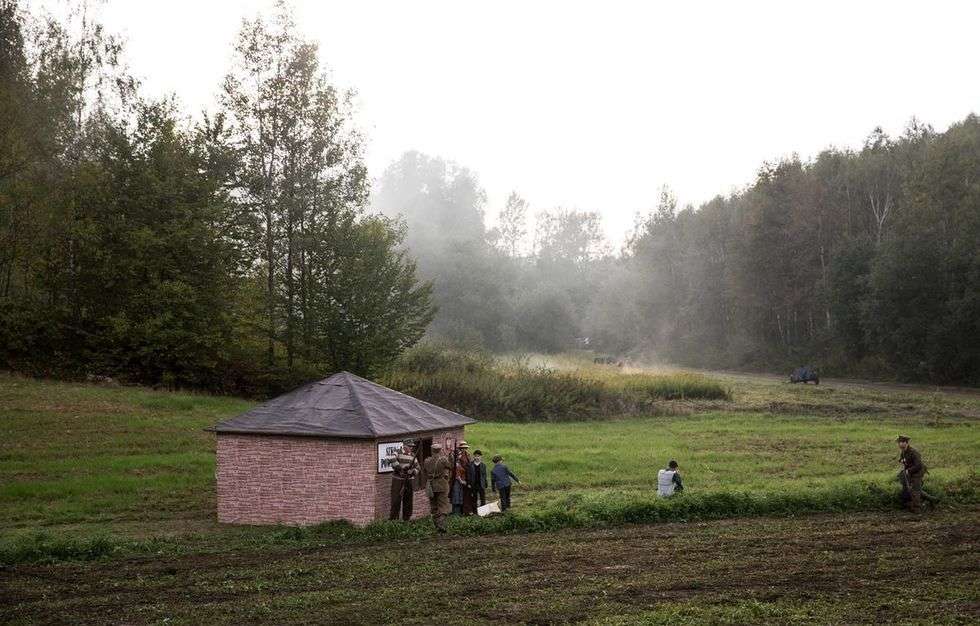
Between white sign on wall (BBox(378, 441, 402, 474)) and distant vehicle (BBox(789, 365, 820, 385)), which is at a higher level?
distant vehicle (BBox(789, 365, 820, 385))

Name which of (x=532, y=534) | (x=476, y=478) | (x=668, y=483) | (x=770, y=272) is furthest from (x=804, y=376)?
(x=532, y=534)

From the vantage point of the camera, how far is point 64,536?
58.2 feet

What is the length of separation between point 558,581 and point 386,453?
6.31 meters

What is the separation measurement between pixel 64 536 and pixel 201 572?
443 centimetres

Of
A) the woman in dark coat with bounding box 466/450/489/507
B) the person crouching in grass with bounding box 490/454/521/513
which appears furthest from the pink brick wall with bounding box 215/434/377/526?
the person crouching in grass with bounding box 490/454/521/513

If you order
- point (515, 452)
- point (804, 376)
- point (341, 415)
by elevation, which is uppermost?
point (804, 376)

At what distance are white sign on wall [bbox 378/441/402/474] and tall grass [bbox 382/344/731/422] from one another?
19838 mm

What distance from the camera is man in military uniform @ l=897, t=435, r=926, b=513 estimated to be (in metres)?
19.8

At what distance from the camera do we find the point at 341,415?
19641 mm

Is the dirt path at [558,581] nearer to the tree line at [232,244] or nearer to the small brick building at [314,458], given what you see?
the small brick building at [314,458]

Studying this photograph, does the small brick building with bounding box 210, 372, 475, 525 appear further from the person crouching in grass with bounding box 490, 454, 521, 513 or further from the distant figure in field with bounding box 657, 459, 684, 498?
the distant figure in field with bounding box 657, 459, 684, 498

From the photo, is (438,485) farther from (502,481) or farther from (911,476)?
(911,476)

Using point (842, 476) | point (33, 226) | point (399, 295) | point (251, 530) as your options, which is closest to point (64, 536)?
point (251, 530)

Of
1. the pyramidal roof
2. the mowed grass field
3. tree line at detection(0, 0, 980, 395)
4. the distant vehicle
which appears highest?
tree line at detection(0, 0, 980, 395)
